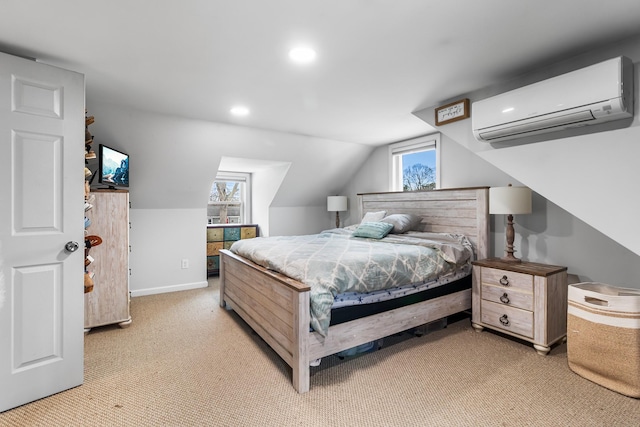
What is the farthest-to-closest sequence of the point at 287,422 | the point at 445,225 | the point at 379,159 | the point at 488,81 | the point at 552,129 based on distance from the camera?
the point at 379,159, the point at 445,225, the point at 488,81, the point at 552,129, the point at 287,422

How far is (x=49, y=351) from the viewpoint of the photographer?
1.86 m

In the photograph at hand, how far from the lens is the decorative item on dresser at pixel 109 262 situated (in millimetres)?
2793

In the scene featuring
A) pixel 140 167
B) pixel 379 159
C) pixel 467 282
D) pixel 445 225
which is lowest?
pixel 467 282

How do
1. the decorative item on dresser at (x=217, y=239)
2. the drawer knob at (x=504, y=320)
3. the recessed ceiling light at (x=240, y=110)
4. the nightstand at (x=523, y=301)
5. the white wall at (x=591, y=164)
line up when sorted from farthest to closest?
the decorative item on dresser at (x=217, y=239), the recessed ceiling light at (x=240, y=110), the drawer knob at (x=504, y=320), the nightstand at (x=523, y=301), the white wall at (x=591, y=164)

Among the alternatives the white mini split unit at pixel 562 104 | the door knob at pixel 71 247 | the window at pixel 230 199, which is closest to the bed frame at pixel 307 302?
the white mini split unit at pixel 562 104

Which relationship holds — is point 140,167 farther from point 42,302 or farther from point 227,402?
point 227,402

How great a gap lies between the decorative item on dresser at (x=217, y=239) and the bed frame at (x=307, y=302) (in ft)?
4.91

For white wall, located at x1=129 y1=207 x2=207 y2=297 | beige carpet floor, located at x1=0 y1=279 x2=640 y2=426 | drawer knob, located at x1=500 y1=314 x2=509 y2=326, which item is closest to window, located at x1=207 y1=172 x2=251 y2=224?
white wall, located at x1=129 y1=207 x2=207 y2=297

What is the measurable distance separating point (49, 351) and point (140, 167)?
2265mm

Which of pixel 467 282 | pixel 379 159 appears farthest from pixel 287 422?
pixel 379 159

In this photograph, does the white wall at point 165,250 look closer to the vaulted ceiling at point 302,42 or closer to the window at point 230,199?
the window at point 230,199

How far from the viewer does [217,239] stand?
4938mm

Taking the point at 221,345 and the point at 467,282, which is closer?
the point at 221,345

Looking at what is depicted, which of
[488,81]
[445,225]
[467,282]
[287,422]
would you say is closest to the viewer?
[287,422]
